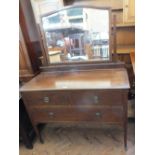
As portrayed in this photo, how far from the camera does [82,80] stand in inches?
59.8

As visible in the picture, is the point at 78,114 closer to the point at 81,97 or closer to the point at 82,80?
the point at 81,97

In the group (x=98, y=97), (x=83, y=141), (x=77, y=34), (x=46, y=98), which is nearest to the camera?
(x=98, y=97)

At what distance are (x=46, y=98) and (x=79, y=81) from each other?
343 mm

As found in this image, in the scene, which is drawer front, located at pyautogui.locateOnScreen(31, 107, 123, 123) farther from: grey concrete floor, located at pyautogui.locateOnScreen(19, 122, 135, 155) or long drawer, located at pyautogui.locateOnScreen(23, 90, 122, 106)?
grey concrete floor, located at pyautogui.locateOnScreen(19, 122, 135, 155)

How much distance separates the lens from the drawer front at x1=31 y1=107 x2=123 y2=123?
1.44 meters

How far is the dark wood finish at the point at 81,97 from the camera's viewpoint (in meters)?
1.37

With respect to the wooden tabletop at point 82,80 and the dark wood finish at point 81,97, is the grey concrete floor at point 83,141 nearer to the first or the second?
the dark wood finish at point 81,97

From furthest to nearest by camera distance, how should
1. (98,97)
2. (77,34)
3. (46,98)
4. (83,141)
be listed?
1. (83,141)
2. (77,34)
3. (46,98)
4. (98,97)


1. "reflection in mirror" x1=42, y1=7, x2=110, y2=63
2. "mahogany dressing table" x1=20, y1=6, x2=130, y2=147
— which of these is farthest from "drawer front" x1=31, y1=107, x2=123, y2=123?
"reflection in mirror" x1=42, y1=7, x2=110, y2=63

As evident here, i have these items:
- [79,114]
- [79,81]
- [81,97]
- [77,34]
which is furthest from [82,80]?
[77,34]

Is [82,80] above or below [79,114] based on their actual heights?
above

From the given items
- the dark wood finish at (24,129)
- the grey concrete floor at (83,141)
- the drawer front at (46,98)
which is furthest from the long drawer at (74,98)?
the grey concrete floor at (83,141)

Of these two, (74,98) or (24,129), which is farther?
(24,129)
